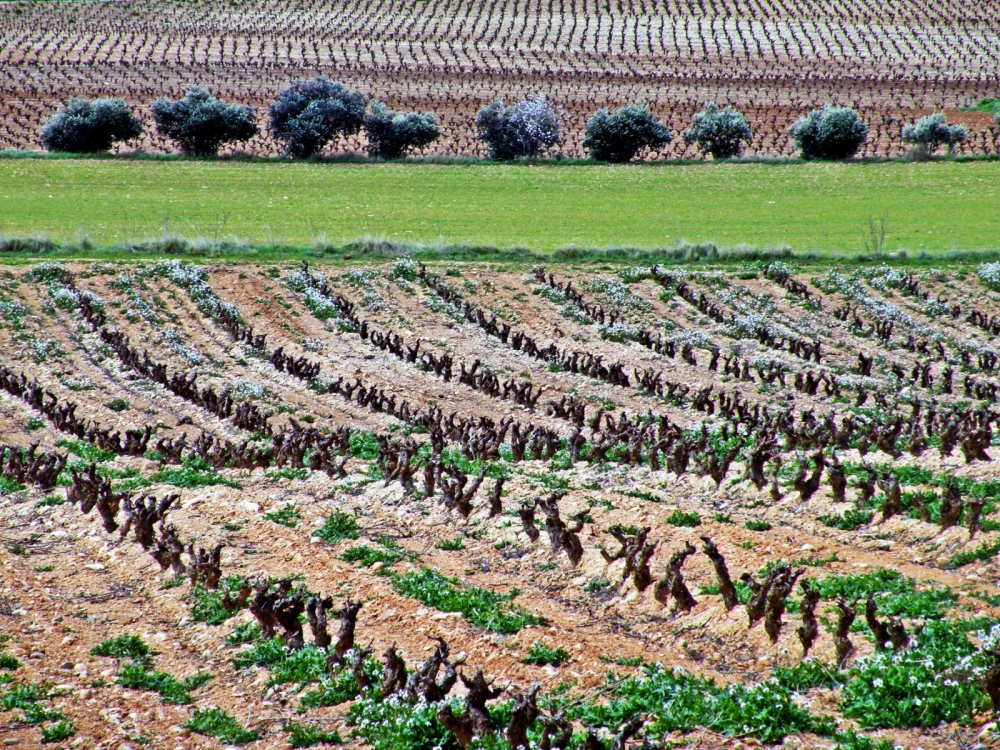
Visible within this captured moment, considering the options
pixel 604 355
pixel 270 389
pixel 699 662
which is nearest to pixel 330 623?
pixel 699 662

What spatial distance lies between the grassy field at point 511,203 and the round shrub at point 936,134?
865 centimetres

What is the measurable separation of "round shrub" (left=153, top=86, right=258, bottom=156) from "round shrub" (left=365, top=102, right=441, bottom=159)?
751 cm

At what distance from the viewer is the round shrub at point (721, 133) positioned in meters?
65.4

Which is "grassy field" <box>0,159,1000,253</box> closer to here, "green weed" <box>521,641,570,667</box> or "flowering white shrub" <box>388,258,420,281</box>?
"flowering white shrub" <box>388,258,420,281</box>

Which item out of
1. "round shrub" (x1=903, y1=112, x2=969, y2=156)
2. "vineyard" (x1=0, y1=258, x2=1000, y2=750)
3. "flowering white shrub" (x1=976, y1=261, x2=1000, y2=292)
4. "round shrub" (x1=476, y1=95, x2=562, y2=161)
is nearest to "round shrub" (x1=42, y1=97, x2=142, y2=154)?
"round shrub" (x1=476, y1=95, x2=562, y2=161)

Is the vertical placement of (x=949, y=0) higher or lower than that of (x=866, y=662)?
higher

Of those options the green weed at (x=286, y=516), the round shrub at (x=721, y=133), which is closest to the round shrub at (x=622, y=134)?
the round shrub at (x=721, y=133)

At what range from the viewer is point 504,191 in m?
51.3

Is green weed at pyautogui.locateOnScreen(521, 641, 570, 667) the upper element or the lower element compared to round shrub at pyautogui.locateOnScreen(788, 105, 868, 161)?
lower

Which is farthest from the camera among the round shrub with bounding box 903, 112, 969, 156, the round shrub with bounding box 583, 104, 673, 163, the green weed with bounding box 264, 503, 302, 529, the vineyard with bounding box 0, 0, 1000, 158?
the vineyard with bounding box 0, 0, 1000, 158

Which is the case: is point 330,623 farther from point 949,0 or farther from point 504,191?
point 949,0

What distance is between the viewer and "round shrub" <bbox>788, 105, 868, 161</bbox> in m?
62.4

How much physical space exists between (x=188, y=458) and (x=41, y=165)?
47809 millimetres

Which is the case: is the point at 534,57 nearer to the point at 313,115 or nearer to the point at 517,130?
the point at 517,130
